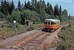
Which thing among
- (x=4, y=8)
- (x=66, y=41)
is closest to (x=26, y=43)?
(x=66, y=41)

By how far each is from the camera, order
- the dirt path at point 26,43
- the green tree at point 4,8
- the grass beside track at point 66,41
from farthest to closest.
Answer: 1. the green tree at point 4,8
2. the dirt path at point 26,43
3. the grass beside track at point 66,41

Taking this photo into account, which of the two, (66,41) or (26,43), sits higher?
(66,41)

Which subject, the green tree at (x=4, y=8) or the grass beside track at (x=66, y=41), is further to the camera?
the green tree at (x=4, y=8)

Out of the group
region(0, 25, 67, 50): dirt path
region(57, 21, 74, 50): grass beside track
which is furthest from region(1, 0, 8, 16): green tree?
region(0, 25, 67, 50): dirt path

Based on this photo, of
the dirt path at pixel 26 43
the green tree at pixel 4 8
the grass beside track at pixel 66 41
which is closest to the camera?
the grass beside track at pixel 66 41

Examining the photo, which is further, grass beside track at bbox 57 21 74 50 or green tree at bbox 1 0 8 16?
green tree at bbox 1 0 8 16

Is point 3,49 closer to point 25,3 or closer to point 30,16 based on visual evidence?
point 30,16

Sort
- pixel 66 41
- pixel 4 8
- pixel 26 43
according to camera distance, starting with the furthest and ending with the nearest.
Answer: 1. pixel 4 8
2. pixel 26 43
3. pixel 66 41

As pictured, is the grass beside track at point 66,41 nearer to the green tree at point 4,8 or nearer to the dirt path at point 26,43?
the dirt path at point 26,43

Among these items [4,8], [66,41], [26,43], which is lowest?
[4,8]

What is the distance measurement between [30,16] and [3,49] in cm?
6321

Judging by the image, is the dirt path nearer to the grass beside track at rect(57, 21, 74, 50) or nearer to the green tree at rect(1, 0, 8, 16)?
the grass beside track at rect(57, 21, 74, 50)

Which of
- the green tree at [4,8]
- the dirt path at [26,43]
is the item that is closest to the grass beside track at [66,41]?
the dirt path at [26,43]

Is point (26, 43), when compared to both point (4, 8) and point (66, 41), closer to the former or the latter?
point (66, 41)
